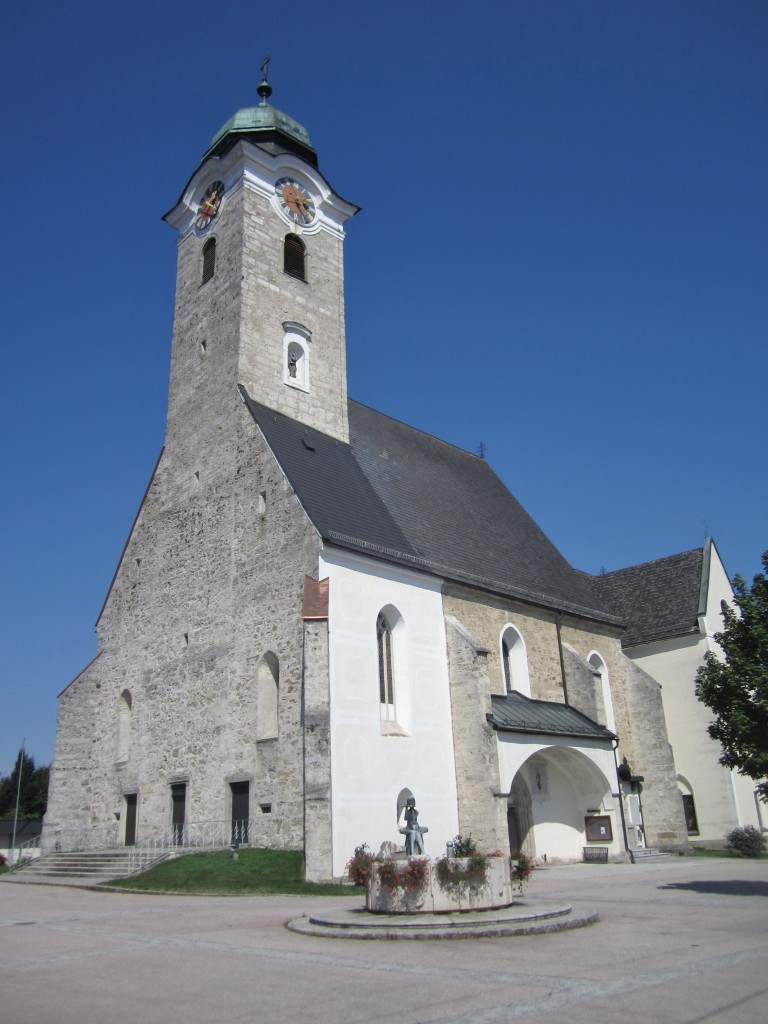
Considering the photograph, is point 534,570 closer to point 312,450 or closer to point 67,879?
point 312,450

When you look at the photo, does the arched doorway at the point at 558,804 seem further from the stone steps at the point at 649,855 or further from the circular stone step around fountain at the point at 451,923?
the circular stone step around fountain at the point at 451,923

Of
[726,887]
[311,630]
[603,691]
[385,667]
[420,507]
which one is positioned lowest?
[726,887]

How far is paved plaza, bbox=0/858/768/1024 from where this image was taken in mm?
6801

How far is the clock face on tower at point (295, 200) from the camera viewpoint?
A: 1184 inches

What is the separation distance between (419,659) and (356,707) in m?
3.17

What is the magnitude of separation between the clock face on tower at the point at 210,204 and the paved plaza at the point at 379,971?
2348 centimetres

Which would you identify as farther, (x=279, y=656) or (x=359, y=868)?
(x=279, y=656)

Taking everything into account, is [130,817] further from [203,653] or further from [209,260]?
[209,260]

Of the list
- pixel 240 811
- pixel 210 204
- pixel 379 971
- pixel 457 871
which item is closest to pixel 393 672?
pixel 240 811

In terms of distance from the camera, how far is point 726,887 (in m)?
16.6

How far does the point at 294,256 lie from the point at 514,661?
1597cm

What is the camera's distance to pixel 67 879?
841 inches

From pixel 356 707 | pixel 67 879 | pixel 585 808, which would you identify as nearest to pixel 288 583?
pixel 356 707

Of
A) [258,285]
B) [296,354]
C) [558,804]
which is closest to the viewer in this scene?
[558,804]
